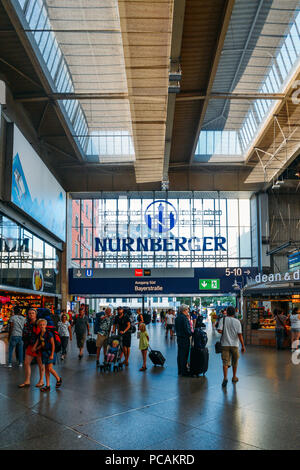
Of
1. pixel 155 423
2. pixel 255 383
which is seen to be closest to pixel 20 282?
pixel 255 383

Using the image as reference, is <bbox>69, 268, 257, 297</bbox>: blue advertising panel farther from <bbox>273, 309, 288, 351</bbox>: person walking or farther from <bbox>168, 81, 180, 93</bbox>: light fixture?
<bbox>168, 81, 180, 93</bbox>: light fixture

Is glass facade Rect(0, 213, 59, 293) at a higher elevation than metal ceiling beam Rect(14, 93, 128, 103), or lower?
lower

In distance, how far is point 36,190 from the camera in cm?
2397

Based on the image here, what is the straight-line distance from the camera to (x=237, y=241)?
3797 cm

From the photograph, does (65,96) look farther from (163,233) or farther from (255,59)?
(163,233)

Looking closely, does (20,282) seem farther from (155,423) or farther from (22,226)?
(155,423)

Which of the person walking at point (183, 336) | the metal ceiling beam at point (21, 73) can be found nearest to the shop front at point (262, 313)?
the person walking at point (183, 336)

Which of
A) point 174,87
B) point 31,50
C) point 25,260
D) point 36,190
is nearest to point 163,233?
point 36,190

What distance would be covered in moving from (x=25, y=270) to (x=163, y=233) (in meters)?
17.4

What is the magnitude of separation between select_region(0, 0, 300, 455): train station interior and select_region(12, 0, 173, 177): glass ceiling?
0.08 metres

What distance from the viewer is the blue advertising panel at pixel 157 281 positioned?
33969 mm

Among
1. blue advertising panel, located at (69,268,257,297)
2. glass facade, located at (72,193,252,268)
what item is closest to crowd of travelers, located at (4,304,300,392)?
blue advertising panel, located at (69,268,257,297)

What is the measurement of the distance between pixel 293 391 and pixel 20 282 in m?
16.1

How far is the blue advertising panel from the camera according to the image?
3397 centimetres
